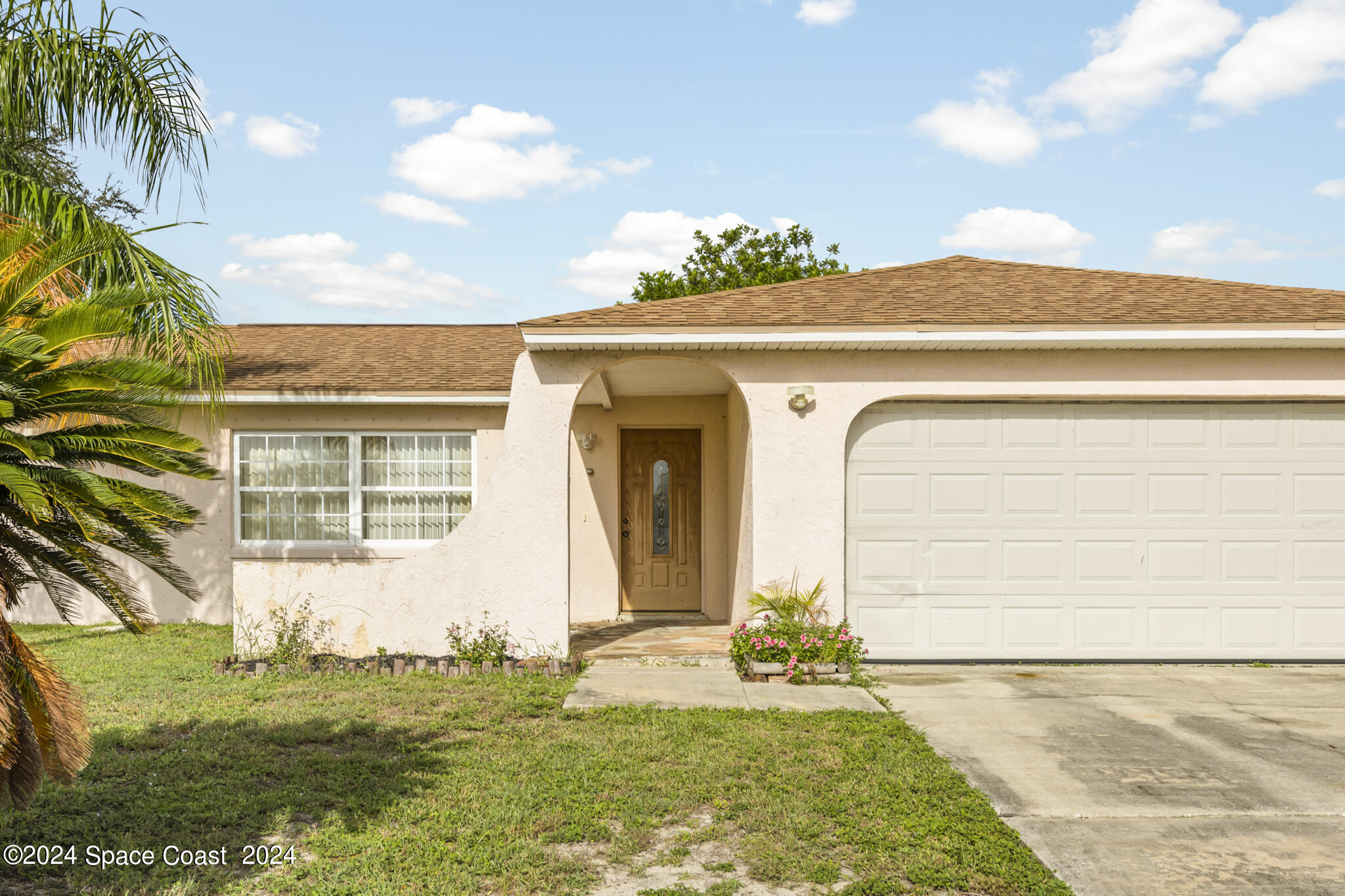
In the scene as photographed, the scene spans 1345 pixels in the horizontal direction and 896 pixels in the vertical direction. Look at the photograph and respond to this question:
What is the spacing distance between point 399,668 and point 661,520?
5221 millimetres

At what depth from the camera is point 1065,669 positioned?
8281 mm

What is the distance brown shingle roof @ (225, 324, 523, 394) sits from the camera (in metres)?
10.9

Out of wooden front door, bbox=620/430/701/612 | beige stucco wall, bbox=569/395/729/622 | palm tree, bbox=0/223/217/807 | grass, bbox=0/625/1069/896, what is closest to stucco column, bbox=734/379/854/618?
grass, bbox=0/625/1069/896

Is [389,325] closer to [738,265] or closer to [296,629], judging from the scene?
[296,629]

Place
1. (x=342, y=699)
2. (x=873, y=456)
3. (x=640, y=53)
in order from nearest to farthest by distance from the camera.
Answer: (x=342, y=699)
(x=873, y=456)
(x=640, y=53)

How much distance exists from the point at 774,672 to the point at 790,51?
38.2ft

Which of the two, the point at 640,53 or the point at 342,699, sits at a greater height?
the point at 640,53

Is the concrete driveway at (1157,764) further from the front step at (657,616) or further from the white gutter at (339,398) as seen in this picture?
the white gutter at (339,398)

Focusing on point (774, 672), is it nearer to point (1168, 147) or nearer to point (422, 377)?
point (422, 377)

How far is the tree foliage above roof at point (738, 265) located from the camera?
1217 inches

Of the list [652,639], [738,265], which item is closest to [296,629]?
[652,639]

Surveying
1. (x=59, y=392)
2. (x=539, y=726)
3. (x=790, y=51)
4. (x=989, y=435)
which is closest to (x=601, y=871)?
(x=539, y=726)

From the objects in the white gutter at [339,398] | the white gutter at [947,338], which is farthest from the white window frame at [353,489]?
the white gutter at [947,338]

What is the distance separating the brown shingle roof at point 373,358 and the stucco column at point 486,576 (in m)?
2.71
